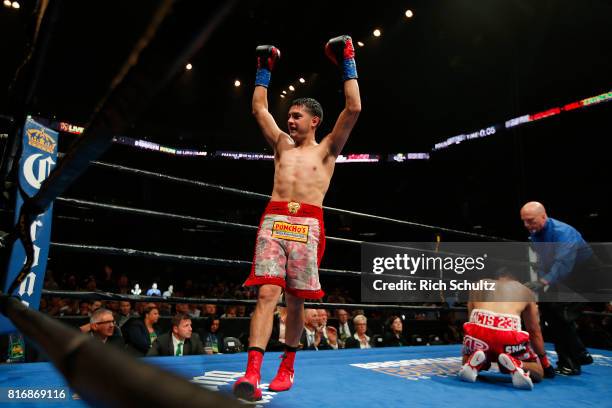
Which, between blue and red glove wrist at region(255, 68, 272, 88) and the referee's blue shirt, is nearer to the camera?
blue and red glove wrist at region(255, 68, 272, 88)

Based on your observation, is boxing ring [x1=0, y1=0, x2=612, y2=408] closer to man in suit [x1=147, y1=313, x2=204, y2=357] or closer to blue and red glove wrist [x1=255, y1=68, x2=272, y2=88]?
blue and red glove wrist [x1=255, y1=68, x2=272, y2=88]

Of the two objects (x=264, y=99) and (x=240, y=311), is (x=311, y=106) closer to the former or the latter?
(x=264, y=99)

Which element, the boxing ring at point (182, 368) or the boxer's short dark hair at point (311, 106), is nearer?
the boxing ring at point (182, 368)

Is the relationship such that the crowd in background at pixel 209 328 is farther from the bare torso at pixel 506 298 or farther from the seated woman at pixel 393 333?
the bare torso at pixel 506 298

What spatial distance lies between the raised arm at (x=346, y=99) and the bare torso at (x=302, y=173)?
6 cm

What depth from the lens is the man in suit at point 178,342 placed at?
341cm

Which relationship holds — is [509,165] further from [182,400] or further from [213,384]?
[182,400]

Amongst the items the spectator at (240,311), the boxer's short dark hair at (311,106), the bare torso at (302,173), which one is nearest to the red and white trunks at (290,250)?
the bare torso at (302,173)

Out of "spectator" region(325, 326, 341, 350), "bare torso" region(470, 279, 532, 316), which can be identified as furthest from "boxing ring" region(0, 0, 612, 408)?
"spectator" region(325, 326, 341, 350)

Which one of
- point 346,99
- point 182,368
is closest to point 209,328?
point 182,368

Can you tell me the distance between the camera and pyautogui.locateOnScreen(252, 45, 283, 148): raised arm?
2.00 meters

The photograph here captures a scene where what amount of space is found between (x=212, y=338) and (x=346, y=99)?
125 inches

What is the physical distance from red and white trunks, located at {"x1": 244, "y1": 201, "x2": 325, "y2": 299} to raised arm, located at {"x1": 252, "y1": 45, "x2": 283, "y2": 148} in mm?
379

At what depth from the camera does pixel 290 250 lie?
5.76 feet
